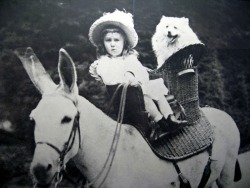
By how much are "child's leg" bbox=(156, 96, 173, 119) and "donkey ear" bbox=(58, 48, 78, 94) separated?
0.91 m

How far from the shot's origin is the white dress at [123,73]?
3717 millimetres

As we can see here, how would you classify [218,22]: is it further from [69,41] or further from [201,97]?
[69,41]

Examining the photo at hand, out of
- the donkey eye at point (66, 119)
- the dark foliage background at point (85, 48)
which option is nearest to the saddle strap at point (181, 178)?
the dark foliage background at point (85, 48)

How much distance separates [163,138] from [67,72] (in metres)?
1.20

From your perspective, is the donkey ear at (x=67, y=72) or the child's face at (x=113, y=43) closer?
the donkey ear at (x=67, y=72)

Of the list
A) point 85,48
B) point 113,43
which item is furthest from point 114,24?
→ point 85,48

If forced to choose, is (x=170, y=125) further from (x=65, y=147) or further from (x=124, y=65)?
(x=65, y=147)

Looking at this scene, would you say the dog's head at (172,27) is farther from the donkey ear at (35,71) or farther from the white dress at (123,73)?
the donkey ear at (35,71)

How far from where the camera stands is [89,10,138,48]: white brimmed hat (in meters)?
3.82

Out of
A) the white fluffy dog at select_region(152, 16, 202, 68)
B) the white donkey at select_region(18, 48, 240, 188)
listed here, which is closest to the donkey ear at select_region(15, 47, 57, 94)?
the white donkey at select_region(18, 48, 240, 188)

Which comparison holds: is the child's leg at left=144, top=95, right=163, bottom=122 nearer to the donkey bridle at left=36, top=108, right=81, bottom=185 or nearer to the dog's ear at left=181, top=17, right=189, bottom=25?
the donkey bridle at left=36, top=108, right=81, bottom=185

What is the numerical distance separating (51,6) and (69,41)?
507 millimetres

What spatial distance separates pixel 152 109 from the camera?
3648 mm

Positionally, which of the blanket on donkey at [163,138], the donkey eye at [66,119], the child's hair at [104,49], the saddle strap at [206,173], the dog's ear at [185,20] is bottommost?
the saddle strap at [206,173]
